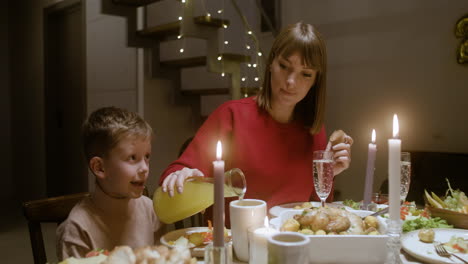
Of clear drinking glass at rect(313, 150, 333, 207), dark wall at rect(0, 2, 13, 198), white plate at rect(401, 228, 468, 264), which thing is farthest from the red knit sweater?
dark wall at rect(0, 2, 13, 198)

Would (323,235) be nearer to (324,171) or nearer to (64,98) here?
(324,171)

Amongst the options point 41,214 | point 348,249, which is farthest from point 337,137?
point 41,214

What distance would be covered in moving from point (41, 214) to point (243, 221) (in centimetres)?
78

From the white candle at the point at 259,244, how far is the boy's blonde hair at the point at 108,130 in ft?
1.96

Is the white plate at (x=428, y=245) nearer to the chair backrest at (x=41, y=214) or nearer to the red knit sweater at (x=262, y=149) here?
the red knit sweater at (x=262, y=149)

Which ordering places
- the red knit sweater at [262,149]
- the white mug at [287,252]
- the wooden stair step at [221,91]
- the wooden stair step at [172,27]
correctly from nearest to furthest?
the white mug at [287,252] < the red knit sweater at [262,149] < the wooden stair step at [172,27] < the wooden stair step at [221,91]

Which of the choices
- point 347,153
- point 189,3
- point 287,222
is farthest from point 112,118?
point 189,3

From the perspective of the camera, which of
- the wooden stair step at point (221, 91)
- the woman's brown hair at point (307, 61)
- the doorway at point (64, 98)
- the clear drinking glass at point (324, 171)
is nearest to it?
the clear drinking glass at point (324, 171)

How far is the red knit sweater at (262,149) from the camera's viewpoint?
1.65 metres

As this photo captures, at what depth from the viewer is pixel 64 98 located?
4.94 m

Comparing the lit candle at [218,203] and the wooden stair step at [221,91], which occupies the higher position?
the wooden stair step at [221,91]

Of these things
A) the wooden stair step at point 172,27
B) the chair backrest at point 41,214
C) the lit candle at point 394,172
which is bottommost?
the chair backrest at point 41,214

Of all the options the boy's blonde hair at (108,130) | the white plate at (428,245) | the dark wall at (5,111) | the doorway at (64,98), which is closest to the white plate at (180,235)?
the boy's blonde hair at (108,130)

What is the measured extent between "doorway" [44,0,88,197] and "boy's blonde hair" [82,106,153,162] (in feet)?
11.4
